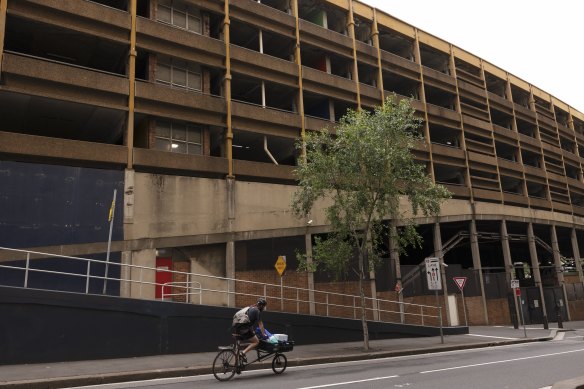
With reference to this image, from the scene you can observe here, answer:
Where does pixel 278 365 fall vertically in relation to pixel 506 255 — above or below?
below

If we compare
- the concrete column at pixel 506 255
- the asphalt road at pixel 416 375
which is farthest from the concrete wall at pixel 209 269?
the concrete column at pixel 506 255

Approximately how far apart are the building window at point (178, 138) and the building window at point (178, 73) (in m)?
2.19

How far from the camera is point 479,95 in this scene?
132 feet

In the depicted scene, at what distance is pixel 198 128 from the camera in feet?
77.7

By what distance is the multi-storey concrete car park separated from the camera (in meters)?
Result: 18.8

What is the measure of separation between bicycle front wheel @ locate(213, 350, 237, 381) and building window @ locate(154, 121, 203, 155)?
14596mm

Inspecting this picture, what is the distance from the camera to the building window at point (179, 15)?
23.9 meters

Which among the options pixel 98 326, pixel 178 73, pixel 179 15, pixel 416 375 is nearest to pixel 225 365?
pixel 416 375

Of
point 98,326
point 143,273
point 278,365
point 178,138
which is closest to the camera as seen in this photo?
point 278,365

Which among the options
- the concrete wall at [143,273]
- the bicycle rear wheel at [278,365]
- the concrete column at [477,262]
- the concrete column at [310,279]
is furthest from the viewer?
the concrete column at [477,262]

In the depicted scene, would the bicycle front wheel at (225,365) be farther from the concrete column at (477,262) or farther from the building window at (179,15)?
the concrete column at (477,262)

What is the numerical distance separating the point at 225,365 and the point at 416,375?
419 centimetres

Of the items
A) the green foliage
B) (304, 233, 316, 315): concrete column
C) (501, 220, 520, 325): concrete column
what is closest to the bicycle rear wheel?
the green foliage

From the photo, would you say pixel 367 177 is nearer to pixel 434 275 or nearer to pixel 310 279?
pixel 434 275
